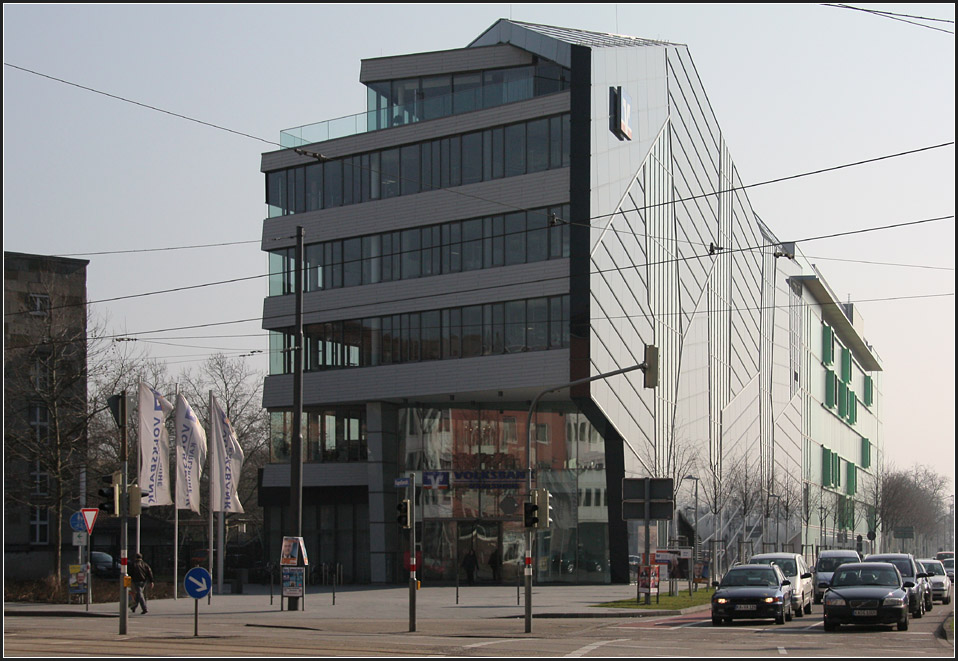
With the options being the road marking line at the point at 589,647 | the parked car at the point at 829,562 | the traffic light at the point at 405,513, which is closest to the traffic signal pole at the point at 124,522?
the traffic light at the point at 405,513

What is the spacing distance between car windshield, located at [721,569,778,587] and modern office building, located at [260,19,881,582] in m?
17.9

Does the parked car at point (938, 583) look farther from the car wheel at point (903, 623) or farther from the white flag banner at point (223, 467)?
the white flag banner at point (223, 467)

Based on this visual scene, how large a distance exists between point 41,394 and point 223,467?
7.06m

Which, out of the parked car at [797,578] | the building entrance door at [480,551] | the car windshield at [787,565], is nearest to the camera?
the parked car at [797,578]

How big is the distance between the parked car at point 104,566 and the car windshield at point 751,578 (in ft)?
103

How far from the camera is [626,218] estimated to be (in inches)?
2088

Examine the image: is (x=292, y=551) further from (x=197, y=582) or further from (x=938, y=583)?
(x=938, y=583)

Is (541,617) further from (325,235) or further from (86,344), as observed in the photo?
(325,235)

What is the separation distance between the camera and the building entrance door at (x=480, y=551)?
53125mm

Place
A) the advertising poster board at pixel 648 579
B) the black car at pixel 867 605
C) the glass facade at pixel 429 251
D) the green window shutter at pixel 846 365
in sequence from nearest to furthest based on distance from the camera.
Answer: the black car at pixel 867 605 → the advertising poster board at pixel 648 579 → the glass facade at pixel 429 251 → the green window shutter at pixel 846 365

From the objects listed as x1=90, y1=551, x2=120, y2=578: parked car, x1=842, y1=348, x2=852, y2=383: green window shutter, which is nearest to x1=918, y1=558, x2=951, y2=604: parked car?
x1=90, y1=551, x2=120, y2=578: parked car

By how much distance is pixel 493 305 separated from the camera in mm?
50938

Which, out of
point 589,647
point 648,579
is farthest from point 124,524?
point 648,579

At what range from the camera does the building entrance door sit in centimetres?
5312
